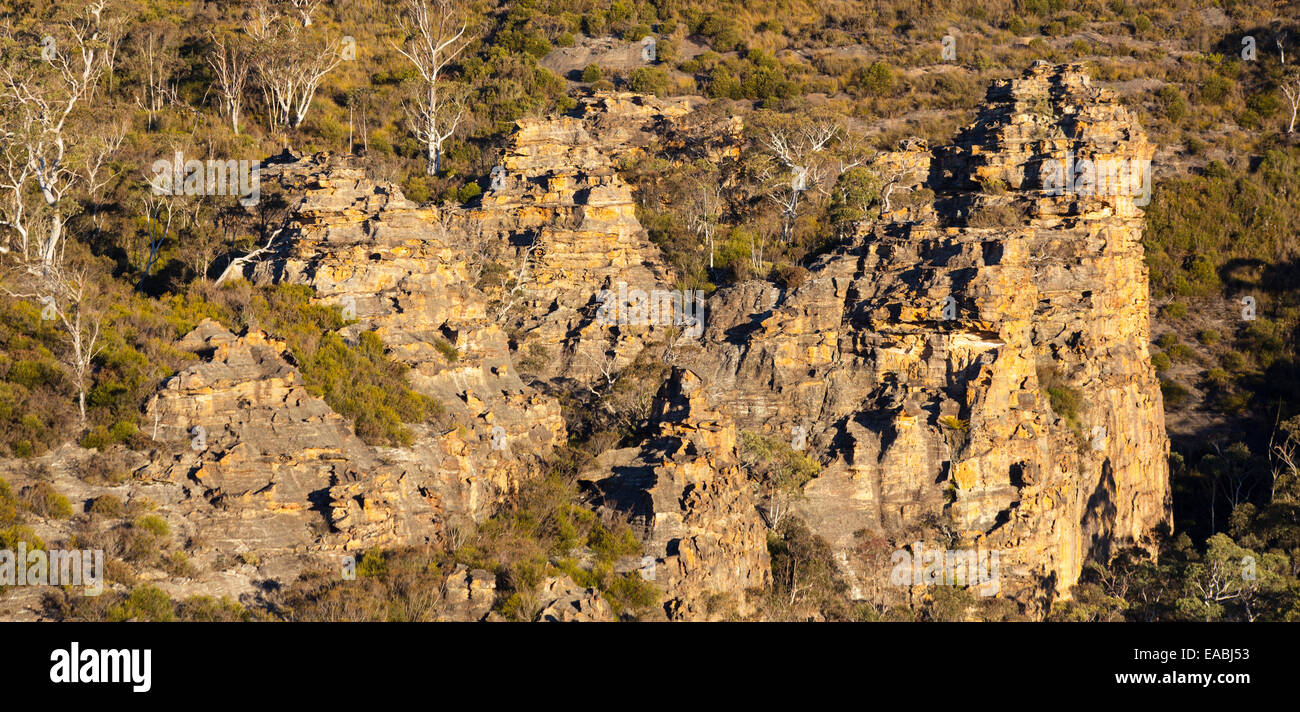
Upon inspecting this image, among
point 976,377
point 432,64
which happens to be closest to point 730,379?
point 976,377

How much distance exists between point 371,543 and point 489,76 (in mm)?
50022

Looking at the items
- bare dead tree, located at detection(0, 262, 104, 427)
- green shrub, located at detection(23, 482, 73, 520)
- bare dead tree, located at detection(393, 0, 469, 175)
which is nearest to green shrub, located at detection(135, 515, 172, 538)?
green shrub, located at detection(23, 482, 73, 520)

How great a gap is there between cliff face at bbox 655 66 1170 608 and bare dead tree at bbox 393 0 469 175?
21881 mm

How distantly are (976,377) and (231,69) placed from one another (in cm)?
4111

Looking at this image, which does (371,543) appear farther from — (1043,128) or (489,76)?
(489,76)

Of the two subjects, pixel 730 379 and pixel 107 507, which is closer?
pixel 107 507

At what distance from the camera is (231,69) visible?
67.4 meters

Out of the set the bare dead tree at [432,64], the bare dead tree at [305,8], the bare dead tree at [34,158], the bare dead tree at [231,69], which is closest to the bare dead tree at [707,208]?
the bare dead tree at [432,64]

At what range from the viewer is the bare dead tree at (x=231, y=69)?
6419cm

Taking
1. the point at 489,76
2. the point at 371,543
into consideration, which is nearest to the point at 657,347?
the point at 371,543

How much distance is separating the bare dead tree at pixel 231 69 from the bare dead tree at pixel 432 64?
7.98 meters

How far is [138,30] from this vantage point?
2790 inches

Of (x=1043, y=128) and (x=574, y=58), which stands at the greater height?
(x=574, y=58)

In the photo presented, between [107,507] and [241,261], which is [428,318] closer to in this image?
[241,261]
